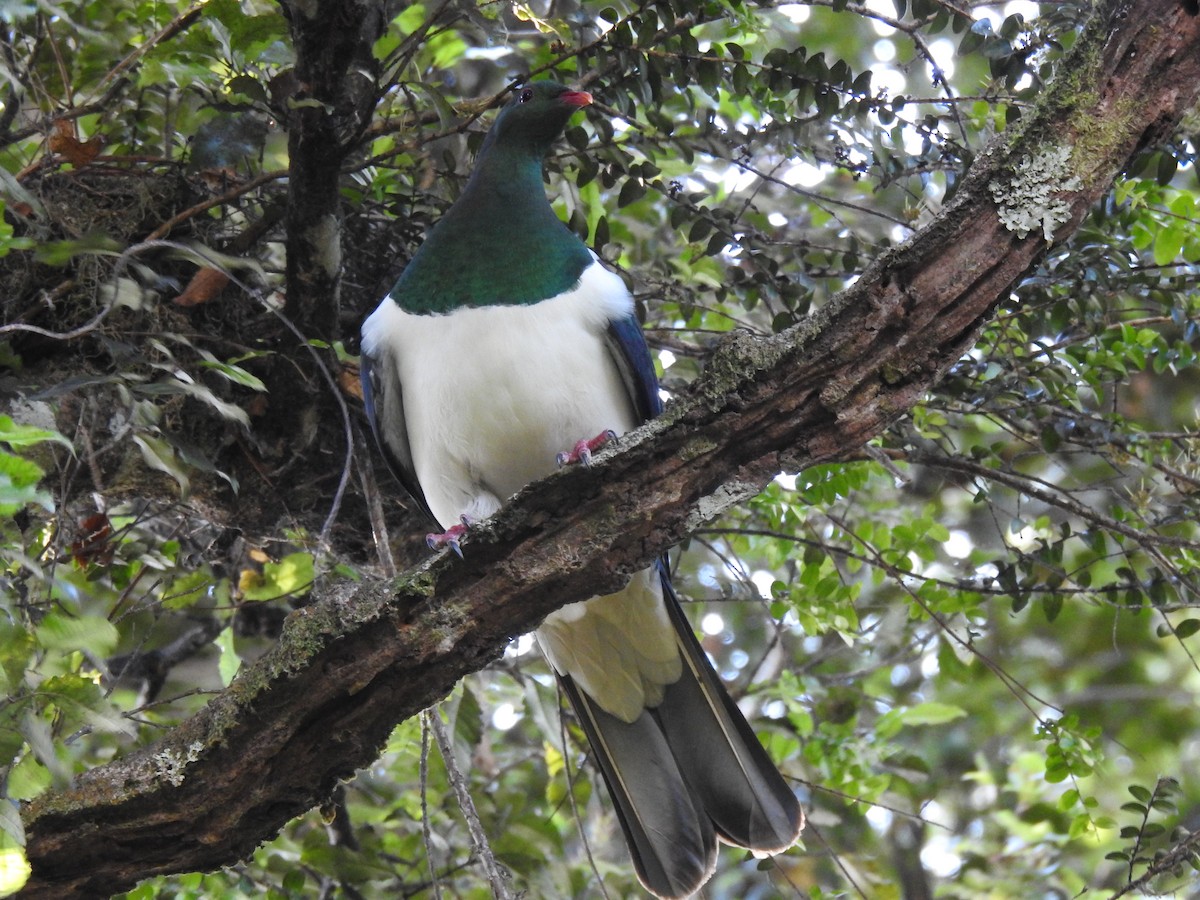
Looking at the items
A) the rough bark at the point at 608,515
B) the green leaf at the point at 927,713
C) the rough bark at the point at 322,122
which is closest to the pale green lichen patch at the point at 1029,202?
the rough bark at the point at 608,515

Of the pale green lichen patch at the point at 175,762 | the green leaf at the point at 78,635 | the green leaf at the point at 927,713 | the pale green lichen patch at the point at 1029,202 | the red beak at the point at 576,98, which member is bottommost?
the green leaf at the point at 927,713

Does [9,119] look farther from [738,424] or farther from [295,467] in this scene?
[738,424]

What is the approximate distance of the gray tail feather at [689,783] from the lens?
10.5 feet

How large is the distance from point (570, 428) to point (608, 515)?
0.94 metres

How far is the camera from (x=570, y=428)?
3.34 m

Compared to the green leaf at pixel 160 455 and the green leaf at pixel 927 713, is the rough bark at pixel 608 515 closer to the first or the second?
the green leaf at pixel 160 455

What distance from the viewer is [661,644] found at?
3439 millimetres

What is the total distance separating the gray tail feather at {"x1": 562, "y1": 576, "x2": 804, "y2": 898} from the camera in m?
3.21

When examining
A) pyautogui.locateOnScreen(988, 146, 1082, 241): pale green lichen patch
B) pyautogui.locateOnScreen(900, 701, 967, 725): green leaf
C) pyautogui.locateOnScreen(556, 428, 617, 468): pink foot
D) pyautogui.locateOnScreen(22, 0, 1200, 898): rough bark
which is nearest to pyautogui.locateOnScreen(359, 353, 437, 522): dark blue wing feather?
pyautogui.locateOnScreen(556, 428, 617, 468): pink foot

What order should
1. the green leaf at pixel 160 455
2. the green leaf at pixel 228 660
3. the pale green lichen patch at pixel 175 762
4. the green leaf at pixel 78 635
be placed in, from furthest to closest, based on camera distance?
the green leaf at pixel 228 660 < the green leaf at pixel 160 455 < the pale green lichen patch at pixel 175 762 < the green leaf at pixel 78 635

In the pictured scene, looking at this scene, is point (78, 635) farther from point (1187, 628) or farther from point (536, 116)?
point (1187, 628)

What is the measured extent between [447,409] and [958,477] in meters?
1.81

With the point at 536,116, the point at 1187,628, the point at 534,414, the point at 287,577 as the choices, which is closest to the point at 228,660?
the point at 287,577

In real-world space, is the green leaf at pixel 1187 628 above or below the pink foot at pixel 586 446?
below
